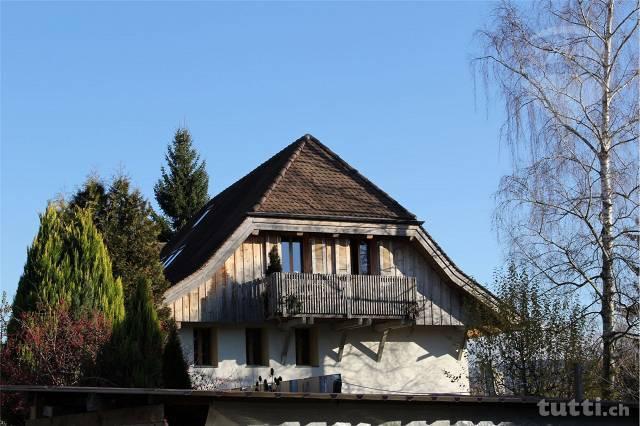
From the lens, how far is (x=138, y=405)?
17.2m

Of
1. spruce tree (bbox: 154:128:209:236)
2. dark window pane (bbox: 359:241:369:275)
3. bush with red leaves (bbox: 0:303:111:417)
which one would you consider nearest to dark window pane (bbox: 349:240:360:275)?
dark window pane (bbox: 359:241:369:275)

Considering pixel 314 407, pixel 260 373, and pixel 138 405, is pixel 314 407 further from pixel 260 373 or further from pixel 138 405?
pixel 260 373

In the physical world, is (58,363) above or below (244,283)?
below

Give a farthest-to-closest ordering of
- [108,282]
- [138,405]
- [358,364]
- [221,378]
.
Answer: [358,364], [221,378], [108,282], [138,405]

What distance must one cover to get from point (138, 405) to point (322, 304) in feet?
45.7

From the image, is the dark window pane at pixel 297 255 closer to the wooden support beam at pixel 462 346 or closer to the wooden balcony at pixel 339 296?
the wooden balcony at pixel 339 296

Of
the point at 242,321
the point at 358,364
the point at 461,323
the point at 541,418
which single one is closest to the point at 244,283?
the point at 242,321

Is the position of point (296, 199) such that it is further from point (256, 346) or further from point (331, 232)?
point (256, 346)

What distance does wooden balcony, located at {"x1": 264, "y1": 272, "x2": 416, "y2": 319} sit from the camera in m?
30.4

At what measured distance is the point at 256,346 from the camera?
104ft

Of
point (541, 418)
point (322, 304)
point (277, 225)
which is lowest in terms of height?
point (541, 418)

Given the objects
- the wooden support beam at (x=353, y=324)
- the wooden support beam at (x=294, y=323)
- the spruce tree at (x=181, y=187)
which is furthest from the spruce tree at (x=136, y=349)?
the spruce tree at (x=181, y=187)

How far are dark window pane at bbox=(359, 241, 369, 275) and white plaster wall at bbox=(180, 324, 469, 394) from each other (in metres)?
1.72

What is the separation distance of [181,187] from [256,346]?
77.9ft
